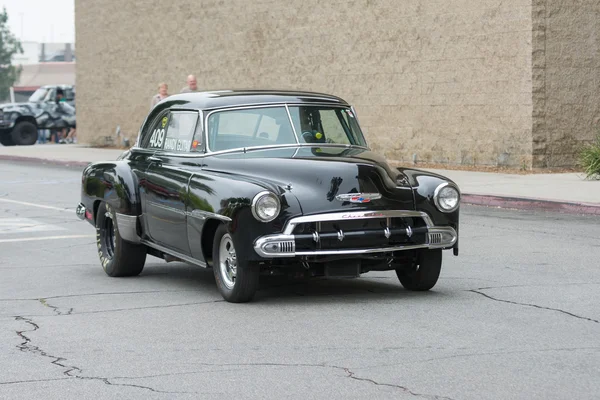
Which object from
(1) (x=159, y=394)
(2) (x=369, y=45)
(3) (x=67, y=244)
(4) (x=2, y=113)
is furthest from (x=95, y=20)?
(1) (x=159, y=394)

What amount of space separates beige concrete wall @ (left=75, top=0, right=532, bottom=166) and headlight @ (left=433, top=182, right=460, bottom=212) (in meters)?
13.5

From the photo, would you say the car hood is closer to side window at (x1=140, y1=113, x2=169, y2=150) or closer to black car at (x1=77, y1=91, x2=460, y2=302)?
black car at (x1=77, y1=91, x2=460, y2=302)

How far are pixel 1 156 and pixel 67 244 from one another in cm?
2122

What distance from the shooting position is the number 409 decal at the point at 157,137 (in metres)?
10.1

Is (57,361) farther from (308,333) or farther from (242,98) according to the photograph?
(242,98)

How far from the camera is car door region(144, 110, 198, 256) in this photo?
9008 millimetres

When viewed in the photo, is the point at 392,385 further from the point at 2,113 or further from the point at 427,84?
the point at 2,113

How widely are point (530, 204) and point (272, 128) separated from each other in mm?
8021

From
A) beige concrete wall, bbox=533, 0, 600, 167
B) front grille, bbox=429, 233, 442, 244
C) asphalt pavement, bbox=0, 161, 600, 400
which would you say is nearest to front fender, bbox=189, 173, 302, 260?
asphalt pavement, bbox=0, 161, 600, 400

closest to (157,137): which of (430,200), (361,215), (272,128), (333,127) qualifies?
(272,128)

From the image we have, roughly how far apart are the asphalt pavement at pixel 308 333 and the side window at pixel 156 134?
1.19m

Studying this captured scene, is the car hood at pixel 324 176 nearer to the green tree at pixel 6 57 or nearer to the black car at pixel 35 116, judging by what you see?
the black car at pixel 35 116

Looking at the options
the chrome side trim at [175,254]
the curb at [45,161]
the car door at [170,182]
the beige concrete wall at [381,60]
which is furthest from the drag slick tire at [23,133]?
the chrome side trim at [175,254]

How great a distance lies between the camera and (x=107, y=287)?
9.54 metres
